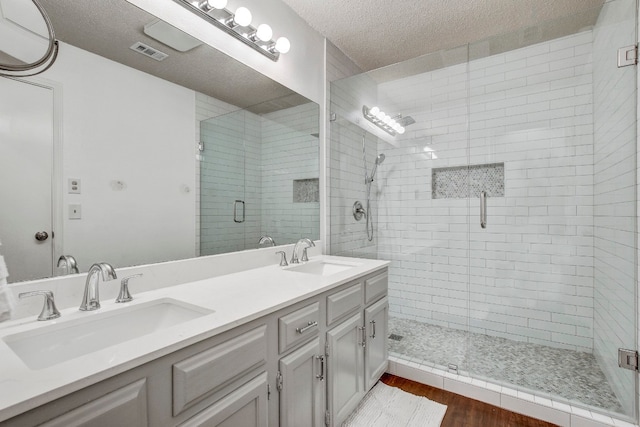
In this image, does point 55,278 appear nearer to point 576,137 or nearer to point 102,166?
point 102,166

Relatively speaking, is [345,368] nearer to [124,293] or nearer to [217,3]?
[124,293]

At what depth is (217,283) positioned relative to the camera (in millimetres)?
1494

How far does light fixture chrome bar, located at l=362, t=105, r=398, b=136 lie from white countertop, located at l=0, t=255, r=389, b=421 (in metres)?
1.73

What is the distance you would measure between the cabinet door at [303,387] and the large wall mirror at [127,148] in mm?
739

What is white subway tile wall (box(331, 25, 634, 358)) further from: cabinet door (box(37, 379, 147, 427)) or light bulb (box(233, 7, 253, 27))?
cabinet door (box(37, 379, 147, 427))

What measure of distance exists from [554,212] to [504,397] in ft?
5.03

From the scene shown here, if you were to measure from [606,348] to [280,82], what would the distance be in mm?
2882

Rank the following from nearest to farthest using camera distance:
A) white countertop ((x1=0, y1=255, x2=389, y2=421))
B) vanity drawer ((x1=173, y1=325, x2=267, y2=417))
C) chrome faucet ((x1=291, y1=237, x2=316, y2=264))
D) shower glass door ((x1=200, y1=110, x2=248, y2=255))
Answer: white countertop ((x1=0, y1=255, x2=389, y2=421)) < vanity drawer ((x1=173, y1=325, x2=267, y2=417)) < shower glass door ((x1=200, y1=110, x2=248, y2=255)) < chrome faucet ((x1=291, y1=237, x2=316, y2=264))

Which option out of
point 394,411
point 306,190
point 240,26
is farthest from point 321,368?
point 240,26

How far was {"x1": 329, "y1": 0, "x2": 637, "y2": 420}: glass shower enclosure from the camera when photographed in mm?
2062

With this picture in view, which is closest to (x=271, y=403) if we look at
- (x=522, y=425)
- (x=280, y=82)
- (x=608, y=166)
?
(x=522, y=425)

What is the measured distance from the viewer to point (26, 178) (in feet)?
3.31

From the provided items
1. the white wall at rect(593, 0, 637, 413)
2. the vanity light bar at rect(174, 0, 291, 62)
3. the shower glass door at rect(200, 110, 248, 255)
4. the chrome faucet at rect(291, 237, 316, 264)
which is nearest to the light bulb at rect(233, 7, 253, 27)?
the vanity light bar at rect(174, 0, 291, 62)

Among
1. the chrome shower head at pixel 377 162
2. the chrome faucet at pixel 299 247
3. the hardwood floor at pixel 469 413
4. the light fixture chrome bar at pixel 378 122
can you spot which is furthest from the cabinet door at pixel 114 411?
the light fixture chrome bar at pixel 378 122
